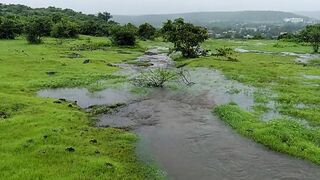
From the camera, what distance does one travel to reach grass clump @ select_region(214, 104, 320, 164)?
22919mm

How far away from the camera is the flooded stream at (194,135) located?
2059 cm

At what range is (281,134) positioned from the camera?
82.3 feet

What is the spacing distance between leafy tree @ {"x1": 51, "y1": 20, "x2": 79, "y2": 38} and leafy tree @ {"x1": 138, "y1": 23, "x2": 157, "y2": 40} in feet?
65.2

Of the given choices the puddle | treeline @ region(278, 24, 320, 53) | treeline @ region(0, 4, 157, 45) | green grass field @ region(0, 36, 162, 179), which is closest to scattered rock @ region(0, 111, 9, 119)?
green grass field @ region(0, 36, 162, 179)

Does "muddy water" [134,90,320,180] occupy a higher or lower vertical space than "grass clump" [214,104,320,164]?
lower

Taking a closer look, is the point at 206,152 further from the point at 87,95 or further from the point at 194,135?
the point at 87,95

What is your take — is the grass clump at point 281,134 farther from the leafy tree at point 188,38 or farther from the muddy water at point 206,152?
the leafy tree at point 188,38

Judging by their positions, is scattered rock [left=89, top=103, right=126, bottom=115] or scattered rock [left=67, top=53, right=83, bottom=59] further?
scattered rock [left=67, top=53, right=83, bottom=59]

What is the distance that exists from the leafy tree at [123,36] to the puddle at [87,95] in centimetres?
4604

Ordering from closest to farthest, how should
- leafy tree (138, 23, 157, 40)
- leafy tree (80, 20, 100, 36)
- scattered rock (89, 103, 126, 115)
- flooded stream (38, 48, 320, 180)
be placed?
1. flooded stream (38, 48, 320, 180)
2. scattered rock (89, 103, 126, 115)
3. leafy tree (138, 23, 157, 40)
4. leafy tree (80, 20, 100, 36)

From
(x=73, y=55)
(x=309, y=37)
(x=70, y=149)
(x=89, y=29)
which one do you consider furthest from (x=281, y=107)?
(x=89, y=29)

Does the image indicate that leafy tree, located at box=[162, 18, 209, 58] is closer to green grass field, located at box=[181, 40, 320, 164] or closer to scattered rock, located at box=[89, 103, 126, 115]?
green grass field, located at box=[181, 40, 320, 164]

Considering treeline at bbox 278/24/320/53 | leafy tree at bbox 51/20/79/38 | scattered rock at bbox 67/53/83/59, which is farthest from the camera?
leafy tree at bbox 51/20/79/38

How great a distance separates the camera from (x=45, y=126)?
25375 millimetres
